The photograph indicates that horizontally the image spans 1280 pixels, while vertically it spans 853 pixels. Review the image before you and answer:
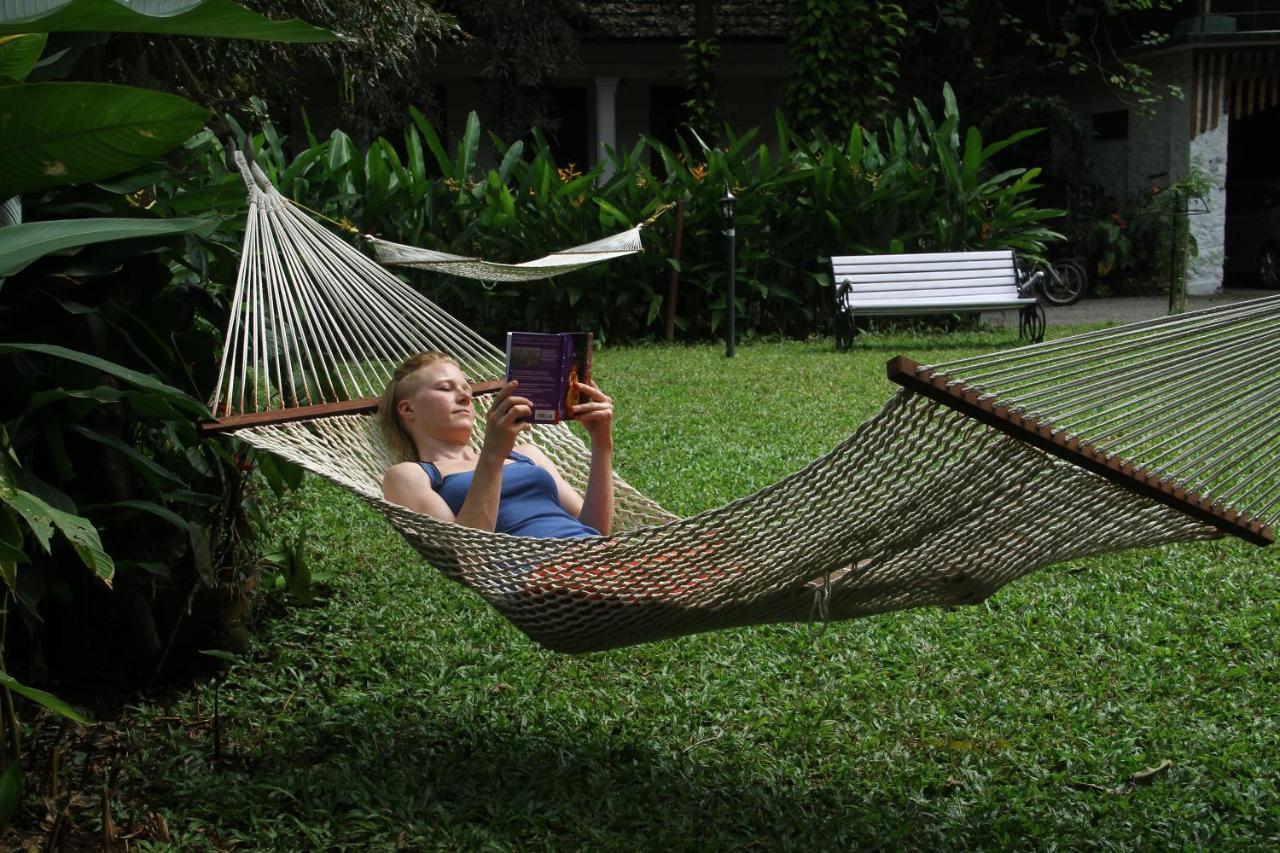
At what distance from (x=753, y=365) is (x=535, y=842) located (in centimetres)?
548

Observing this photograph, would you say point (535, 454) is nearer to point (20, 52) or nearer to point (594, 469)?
point (594, 469)

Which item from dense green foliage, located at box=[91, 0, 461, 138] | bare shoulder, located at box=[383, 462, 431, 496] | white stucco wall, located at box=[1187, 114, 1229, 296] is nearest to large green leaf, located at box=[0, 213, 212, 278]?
bare shoulder, located at box=[383, 462, 431, 496]

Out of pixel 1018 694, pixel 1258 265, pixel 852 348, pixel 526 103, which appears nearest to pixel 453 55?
pixel 526 103

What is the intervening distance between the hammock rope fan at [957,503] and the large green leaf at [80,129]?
1.83ft

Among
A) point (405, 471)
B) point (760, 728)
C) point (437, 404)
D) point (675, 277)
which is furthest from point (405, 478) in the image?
point (675, 277)

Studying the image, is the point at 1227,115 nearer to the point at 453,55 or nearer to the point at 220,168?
the point at 453,55

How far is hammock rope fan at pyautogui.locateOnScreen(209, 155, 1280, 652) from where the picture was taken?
1.94 metres

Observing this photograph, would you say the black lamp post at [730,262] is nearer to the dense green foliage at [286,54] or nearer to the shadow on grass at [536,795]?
the dense green foliage at [286,54]

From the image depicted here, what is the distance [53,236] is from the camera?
79.5 inches

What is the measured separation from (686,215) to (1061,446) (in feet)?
22.8

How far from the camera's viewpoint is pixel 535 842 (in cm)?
225

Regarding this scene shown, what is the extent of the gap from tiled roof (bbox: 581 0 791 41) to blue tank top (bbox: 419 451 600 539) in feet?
37.8

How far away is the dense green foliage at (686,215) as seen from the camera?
8.28 m

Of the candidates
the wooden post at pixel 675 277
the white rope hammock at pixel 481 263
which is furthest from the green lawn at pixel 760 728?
the wooden post at pixel 675 277
